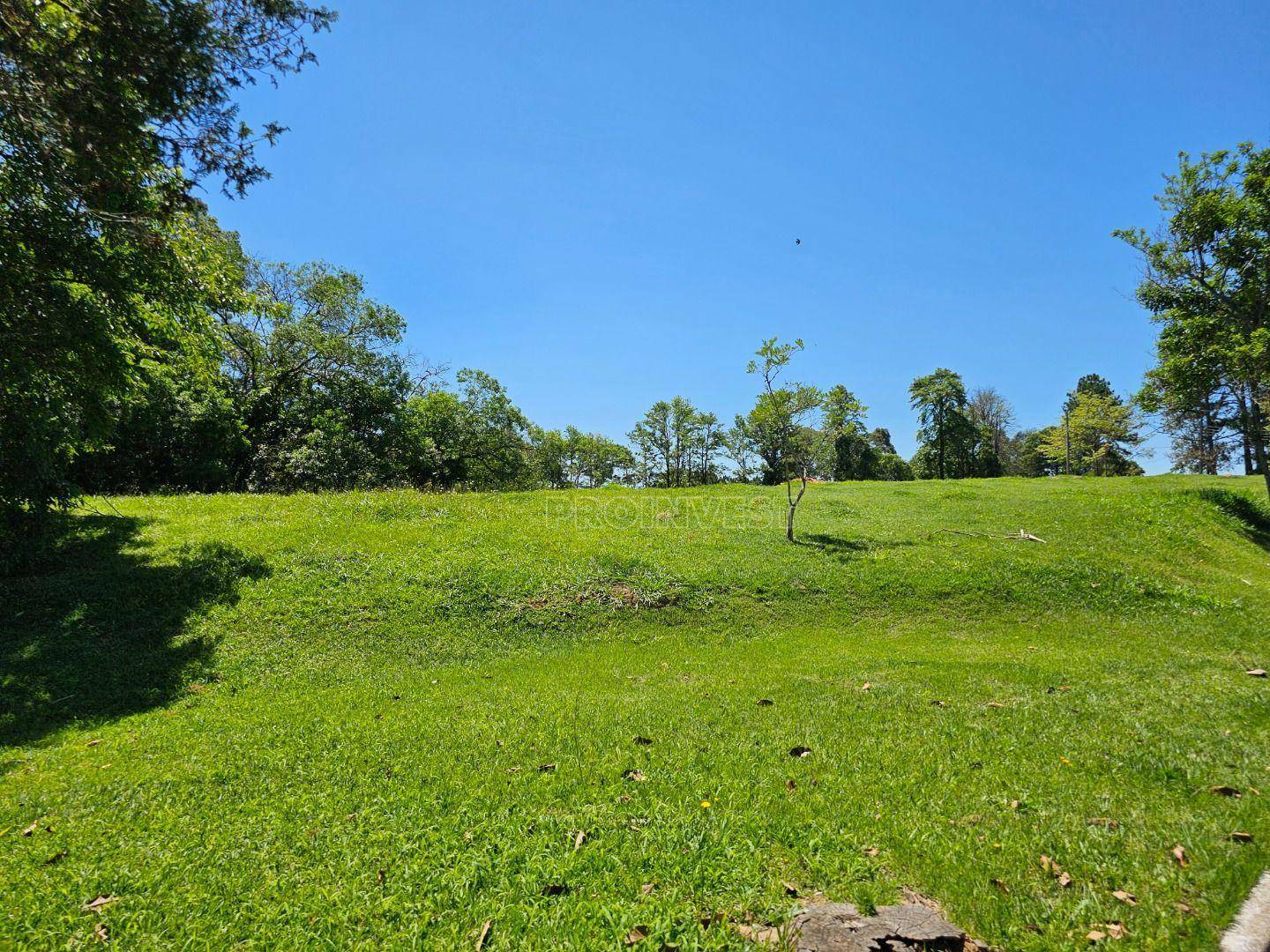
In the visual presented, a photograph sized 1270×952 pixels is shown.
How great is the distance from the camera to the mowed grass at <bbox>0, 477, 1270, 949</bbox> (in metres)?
3.60

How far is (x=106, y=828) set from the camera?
454cm

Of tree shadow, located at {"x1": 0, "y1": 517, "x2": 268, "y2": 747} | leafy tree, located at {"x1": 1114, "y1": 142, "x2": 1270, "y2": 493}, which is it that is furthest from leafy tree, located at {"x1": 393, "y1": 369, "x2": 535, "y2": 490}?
leafy tree, located at {"x1": 1114, "y1": 142, "x2": 1270, "y2": 493}

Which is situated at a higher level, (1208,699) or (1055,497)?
(1055,497)

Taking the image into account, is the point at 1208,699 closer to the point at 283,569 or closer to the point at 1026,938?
the point at 1026,938

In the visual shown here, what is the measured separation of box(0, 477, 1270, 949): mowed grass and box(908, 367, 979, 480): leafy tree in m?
45.8

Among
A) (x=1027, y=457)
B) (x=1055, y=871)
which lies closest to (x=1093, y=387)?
(x=1027, y=457)

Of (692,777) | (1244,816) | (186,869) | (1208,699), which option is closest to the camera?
(186,869)

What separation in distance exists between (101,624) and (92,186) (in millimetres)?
8062

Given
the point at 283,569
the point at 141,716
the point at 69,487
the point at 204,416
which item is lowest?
the point at 141,716

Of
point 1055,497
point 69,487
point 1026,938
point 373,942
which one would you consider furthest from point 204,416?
point 1055,497

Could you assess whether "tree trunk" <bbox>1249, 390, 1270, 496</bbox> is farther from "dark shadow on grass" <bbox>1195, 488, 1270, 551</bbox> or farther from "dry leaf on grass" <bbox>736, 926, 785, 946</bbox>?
"dry leaf on grass" <bbox>736, 926, 785, 946</bbox>

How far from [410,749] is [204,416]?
83.7ft

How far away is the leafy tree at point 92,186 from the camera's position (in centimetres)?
759

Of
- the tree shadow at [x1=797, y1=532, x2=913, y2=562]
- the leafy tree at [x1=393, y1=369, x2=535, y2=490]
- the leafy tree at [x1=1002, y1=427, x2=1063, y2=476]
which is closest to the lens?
the tree shadow at [x1=797, y1=532, x2=913, y2=562]
